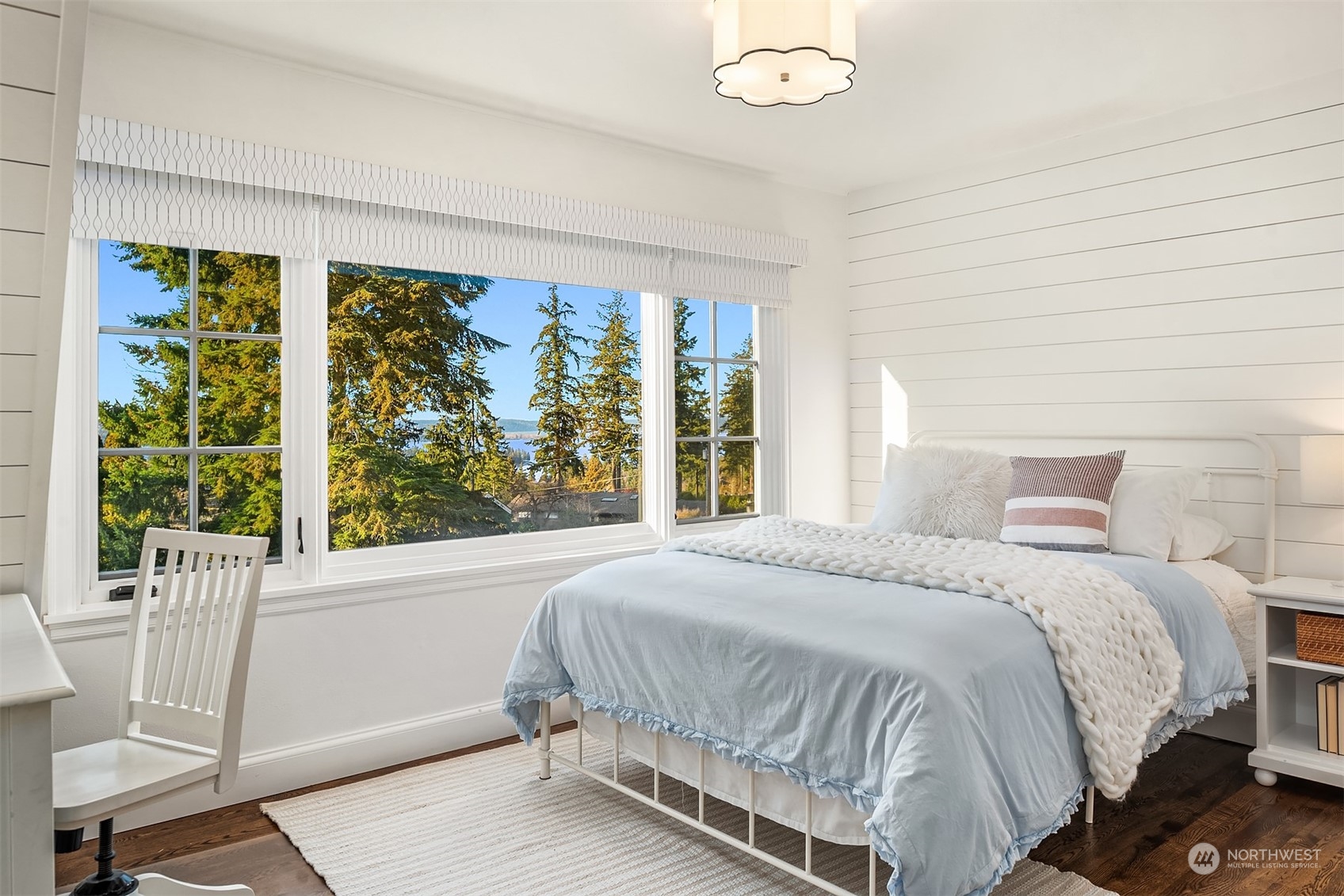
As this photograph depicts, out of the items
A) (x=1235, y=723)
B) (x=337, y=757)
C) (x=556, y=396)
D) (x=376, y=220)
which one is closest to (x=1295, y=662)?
(x=1235, y=723)

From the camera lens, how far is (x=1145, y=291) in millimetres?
3660

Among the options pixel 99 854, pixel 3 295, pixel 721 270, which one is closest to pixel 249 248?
pixel 3 295

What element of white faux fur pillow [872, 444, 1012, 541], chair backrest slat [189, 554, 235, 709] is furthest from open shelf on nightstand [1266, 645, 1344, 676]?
chair backrest slat [189, 554, 235, 709]

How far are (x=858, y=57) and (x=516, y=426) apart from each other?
198 centimetres

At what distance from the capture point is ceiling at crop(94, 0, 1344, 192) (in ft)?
8.71

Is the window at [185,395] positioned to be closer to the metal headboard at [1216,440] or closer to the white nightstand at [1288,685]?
the metal headboard at [1216,440]

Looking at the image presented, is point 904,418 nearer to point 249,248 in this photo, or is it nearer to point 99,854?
point 249,248

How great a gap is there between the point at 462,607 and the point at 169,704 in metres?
1.29

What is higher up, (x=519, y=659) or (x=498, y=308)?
(x=498, y=308)

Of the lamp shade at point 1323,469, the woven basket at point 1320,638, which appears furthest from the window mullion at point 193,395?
the lamp shade at point 1323,469

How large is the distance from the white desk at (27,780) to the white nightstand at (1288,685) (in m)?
3.28

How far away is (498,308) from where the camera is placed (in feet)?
12.2

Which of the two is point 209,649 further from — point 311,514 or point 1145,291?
point 1145,291

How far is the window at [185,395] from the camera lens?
2771mm
